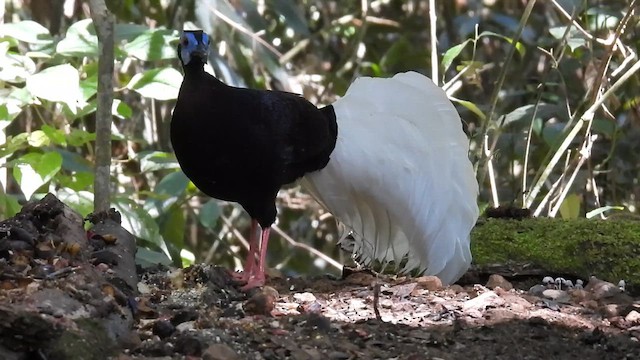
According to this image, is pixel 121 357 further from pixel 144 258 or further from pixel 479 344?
pixel 144 258

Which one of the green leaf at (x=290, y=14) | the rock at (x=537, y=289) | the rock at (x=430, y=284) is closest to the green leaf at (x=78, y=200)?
the rock at (x=430, y=284)

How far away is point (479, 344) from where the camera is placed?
1.99 metres

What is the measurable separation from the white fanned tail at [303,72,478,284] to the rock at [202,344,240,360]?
4.37 ft

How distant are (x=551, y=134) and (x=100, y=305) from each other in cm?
261

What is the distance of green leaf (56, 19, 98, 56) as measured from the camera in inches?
110

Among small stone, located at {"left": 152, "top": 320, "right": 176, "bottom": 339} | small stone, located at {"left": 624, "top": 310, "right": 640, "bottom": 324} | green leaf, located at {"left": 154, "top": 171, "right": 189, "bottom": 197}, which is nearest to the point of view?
small stone, located at {"left": 152, "top": 320, "right": 176, "bottom": 339}

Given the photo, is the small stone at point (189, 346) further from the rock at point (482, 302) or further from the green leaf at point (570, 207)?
the green leaf at point (570, 207)

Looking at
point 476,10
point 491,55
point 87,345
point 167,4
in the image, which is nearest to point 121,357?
point 87,345

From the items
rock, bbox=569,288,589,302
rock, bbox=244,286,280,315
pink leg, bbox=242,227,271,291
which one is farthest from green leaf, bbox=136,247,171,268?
rock, bbox=569,288,589,302

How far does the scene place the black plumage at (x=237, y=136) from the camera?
2676mm

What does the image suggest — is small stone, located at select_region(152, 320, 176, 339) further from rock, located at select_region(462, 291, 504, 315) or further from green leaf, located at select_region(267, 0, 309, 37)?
green leaf, located at select_region(267, 0, 309, 37)

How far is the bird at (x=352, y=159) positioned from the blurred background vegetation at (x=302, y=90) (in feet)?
0.93

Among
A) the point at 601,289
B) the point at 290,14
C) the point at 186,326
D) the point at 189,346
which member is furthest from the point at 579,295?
the point at 290,14

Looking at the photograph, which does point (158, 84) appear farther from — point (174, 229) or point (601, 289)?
point (601, 289)
